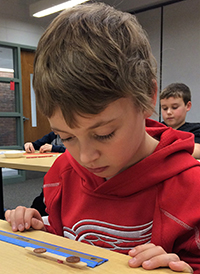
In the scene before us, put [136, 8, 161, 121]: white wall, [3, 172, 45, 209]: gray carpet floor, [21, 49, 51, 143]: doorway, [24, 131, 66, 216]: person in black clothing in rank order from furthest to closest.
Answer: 1. [21, 49, 51, 143]: doorway
2. [136, 8, 161, 121]: white wall
3. [3, 172, 45, 209]: gray carpet floor
4. [24, 131, 66, 216]: person in black clothing

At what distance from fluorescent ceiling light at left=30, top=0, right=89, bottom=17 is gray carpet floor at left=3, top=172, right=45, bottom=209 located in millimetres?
2649

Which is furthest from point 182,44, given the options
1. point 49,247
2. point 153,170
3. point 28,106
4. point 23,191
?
point 49,247

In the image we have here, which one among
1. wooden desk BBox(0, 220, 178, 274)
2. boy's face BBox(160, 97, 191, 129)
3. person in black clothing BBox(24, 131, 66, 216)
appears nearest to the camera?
wooden desk BBox(0, 220, 178, 274)

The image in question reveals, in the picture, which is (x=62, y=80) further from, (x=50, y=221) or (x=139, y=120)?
(x=50, y=221)

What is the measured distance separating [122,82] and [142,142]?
0.21 meters

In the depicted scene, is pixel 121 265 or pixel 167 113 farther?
pixel 167 113

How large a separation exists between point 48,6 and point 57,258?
4471mm

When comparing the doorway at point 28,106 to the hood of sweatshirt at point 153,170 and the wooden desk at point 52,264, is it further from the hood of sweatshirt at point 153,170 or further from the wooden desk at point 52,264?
the wooden desk at point 52,264

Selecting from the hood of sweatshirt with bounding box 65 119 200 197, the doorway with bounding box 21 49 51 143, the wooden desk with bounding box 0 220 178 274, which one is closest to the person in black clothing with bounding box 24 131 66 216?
the hood of sweatshirt with bounding box 65 119 200 197

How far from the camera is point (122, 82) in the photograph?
581 mm

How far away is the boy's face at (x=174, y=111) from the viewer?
8.30 ft

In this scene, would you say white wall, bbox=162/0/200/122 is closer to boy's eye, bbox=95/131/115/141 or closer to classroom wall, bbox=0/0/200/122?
classroom wall, bbox=0/0/200/122

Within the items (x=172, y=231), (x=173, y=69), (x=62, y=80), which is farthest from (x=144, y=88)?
(x=173, y=69)

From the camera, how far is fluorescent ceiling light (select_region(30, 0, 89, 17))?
13.1ft
